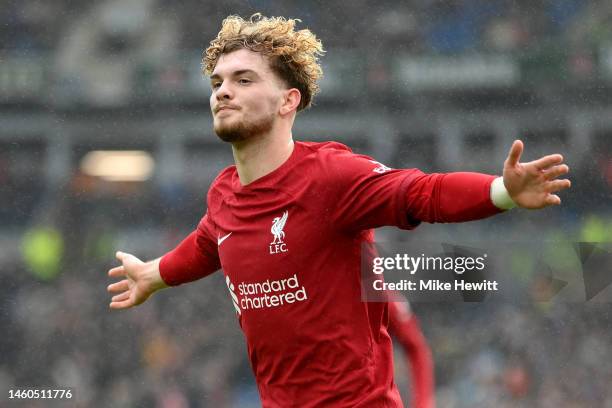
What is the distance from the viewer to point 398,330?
300 centimetres

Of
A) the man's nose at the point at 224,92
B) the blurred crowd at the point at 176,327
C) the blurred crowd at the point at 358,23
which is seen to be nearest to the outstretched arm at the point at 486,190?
the man's nose at the point at 224,92

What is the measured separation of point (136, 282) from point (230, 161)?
1.83 meters

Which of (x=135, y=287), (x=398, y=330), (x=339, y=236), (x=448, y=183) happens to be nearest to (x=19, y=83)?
(x=135, y=287)

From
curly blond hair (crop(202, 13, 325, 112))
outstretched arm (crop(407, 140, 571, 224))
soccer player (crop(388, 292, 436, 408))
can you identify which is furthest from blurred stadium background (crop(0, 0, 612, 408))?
outstretched arm (crop(407, 140, 571, 224))

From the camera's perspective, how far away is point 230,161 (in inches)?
185

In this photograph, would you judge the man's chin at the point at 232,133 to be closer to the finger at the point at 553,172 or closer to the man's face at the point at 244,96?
the man's face at the point at 244,96

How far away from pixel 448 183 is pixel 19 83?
3300 millimetres

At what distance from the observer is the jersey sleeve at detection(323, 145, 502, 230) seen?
6.56ft

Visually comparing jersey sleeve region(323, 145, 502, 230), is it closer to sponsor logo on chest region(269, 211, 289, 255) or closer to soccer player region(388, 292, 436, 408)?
sponsor logo on chest region(269, 211, 289, 255)

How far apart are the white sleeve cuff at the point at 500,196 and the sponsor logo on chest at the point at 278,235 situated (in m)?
0.56

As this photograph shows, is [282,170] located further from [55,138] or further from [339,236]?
[55,138]

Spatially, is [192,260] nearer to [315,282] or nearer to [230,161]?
[315,282]

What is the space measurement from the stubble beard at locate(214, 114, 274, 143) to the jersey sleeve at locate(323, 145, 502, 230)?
0.62ft

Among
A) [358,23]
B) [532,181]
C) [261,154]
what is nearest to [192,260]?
[261,154]
